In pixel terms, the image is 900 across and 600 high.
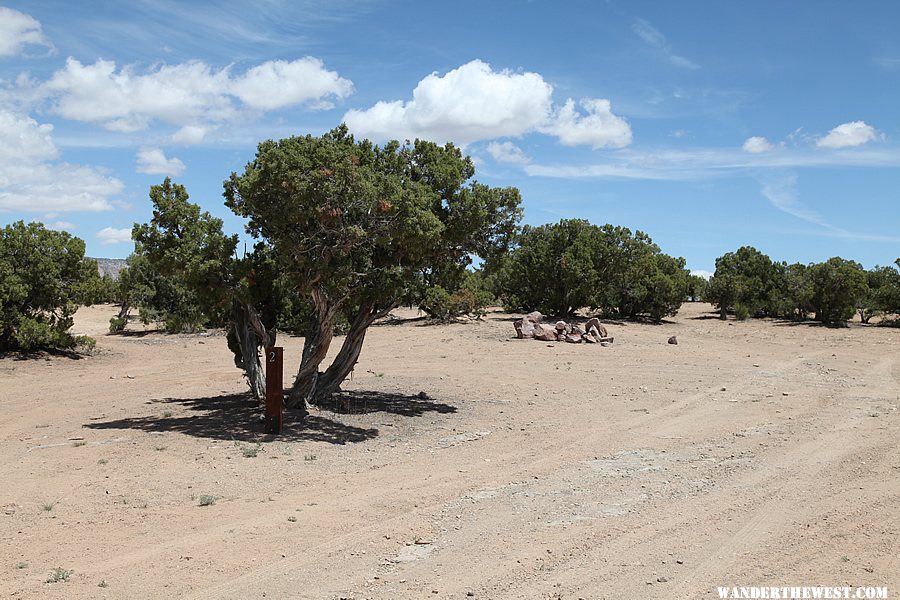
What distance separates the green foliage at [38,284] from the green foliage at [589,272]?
18942mm

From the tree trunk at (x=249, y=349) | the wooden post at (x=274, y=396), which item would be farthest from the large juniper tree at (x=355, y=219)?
the wooden post at (x=274, y=396)

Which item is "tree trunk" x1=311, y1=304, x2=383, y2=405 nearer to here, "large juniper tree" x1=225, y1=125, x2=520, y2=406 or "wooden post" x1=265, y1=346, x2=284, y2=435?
"large juniper tree" x1=225, y1=125, x2=520, y2=406

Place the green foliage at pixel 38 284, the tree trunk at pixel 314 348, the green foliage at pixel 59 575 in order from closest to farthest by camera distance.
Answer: the green foliage at pixel 59 575 < the tree trunk at pixel 314 348 < the green foliage at pixel 38 284

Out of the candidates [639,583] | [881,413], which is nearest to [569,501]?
[639,583]

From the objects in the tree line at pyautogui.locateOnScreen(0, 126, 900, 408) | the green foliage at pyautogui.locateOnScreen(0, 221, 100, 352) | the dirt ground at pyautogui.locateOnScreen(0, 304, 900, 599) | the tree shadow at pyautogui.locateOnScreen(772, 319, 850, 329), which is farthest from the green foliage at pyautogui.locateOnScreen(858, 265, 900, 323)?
the green foliage at pyautogui.locateOnScreen(0, 221, 100, 352)

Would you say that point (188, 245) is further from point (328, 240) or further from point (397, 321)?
point (397, 321)

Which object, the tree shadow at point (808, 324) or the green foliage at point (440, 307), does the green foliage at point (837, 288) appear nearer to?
the tree shadow at point (808, 324)

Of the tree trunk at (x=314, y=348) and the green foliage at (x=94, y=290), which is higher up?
the green foliage at (x=94, y=290)

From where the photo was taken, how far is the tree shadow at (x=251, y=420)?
39.1ft

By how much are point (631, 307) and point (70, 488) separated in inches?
1352

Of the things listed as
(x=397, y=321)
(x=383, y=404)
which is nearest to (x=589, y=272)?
(x=397, y=321)

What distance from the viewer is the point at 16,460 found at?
10.1 m

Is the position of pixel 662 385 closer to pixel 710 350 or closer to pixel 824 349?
pixel 710 350

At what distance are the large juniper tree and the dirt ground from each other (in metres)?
2.18
